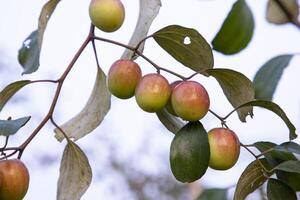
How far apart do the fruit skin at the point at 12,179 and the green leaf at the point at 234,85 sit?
25cm

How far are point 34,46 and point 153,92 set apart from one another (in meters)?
0.42

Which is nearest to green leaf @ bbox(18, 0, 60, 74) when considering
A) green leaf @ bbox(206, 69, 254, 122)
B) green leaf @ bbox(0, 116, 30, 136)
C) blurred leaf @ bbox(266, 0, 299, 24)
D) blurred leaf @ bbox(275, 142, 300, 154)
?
green leaf @ bbox(0, 116, 30, 136)

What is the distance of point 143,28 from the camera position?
2.53 feet

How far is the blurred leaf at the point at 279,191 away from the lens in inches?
28.1

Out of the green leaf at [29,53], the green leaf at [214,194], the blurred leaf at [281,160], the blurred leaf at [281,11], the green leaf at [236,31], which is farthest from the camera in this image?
the green leaf at [214,194]

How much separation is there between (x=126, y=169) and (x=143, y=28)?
1046 cm

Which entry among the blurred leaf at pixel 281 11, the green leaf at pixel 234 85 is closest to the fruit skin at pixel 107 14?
the green leaf at pixel 234 85

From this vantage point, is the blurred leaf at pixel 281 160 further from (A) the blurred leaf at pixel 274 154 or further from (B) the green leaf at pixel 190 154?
(B) the green leaf at pixel 190 154

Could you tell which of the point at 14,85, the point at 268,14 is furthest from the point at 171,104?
the point at 268,14

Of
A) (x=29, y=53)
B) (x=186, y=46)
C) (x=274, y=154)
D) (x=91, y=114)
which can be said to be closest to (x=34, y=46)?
(x=29, y=53)

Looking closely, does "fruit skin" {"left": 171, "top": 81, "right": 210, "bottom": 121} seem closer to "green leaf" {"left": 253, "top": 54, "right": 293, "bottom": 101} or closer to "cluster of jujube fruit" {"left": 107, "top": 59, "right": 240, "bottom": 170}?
"cluster of jujube fruit" {"left": 107, "top": 59, "right": 240, "bottom": 170}

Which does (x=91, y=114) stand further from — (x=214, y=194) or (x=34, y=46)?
(x=214, y=194)

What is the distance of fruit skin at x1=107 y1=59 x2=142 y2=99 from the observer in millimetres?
708

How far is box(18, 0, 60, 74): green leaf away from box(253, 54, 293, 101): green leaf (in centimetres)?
48
